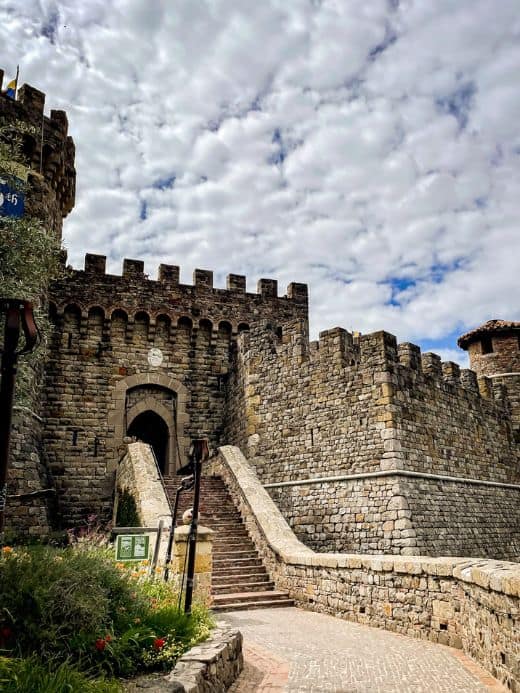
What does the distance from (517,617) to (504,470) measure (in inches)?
442

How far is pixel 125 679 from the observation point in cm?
388

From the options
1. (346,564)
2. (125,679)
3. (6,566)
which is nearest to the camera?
(125,679)

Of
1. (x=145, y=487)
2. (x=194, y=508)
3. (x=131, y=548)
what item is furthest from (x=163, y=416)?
(x=194, y=508)

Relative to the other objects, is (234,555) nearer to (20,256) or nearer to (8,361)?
(20,256)

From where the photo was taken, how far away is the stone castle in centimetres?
1127

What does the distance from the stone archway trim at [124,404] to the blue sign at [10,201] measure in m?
6.10

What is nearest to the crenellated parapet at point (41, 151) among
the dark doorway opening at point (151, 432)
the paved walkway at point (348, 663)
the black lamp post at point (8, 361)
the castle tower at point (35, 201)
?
the castle tower at point (35, 201)

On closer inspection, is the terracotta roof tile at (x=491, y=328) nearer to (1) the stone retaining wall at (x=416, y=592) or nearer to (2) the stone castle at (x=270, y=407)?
(2) the stone castle at (x=270, y=407)

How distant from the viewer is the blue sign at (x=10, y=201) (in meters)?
10.7

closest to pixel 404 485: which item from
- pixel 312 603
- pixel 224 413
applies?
pixel 312 603

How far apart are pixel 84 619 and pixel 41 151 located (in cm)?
1272

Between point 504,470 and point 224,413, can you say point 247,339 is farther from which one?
point 504,470

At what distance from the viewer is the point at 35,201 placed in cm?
1327

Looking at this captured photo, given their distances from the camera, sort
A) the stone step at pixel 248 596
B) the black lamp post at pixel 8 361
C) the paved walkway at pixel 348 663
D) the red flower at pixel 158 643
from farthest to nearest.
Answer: the stone step at pixel 248 596
the paved walkway at pixel 348 663
the red flower at pixel 158 643
the black lamp post at pixel 8 361
